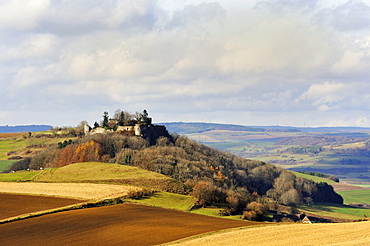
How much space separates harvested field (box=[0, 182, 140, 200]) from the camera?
280 feet

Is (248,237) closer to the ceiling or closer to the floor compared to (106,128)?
closer to the floor

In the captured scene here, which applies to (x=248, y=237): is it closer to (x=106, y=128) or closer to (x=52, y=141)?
(x=106, y=128)

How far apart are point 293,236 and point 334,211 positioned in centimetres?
13931

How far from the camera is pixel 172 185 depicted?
106 m

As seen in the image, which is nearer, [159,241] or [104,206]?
[159,241]

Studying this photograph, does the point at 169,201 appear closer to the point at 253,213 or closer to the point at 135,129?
the point at 253,213

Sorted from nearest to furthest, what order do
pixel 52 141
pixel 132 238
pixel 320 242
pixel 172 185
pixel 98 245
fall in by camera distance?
1. pixel 320 242
2. pixel 98 245
3. pixel 132 238
4. pixel 172 185
5. pixel 52 141

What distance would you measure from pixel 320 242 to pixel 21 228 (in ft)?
124

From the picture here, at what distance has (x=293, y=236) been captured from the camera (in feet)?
168

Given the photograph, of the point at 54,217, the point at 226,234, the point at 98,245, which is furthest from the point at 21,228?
the point at 226,234

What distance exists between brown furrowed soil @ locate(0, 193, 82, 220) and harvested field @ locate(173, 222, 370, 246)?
30.5m

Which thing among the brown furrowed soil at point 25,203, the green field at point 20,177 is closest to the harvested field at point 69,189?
the brown furrowed soil at point 25,203

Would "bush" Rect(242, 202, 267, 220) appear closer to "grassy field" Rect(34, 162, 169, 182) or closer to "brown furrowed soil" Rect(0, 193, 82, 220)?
"grassy field" Rect(34, 162, 169, 182)

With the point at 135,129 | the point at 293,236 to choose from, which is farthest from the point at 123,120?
the point at 293,236
